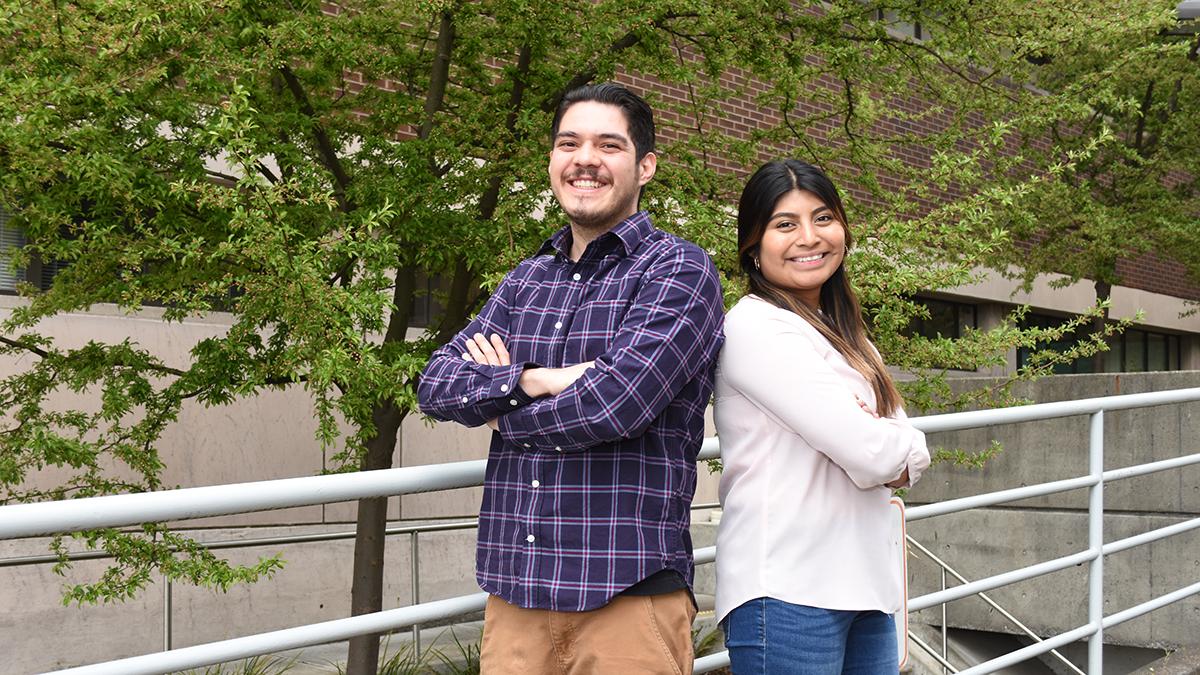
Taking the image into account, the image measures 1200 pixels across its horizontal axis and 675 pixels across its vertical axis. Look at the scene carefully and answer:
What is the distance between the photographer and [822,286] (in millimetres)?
2842

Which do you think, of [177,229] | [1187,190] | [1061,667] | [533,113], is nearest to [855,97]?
[533,113]

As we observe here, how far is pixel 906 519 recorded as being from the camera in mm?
3404

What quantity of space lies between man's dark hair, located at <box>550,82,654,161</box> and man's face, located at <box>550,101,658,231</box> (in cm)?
1

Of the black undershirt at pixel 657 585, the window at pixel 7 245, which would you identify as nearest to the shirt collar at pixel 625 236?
the black undershirt at pixel 657 585

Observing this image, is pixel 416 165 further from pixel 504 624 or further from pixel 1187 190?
pixel 1187 190

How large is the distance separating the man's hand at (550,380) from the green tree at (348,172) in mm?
2346

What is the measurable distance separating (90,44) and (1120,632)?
8624 mm

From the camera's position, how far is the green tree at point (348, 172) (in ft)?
16.1

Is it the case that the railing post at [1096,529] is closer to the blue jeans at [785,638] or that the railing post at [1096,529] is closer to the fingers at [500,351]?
the blue jeans at [785,638]

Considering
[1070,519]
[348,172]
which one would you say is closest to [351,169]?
[348,172]

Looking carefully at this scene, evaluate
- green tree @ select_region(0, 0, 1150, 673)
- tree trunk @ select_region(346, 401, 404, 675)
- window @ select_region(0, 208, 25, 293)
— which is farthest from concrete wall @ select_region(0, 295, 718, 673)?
green tree @ select_region(0, 0, 1150, 673)

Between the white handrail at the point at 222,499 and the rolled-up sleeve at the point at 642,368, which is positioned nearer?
the white handrail at the point at 222,499

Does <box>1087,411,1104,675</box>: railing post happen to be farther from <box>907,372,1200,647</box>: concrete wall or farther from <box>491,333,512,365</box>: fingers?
<box>907,372,1200,647</box>: concrete wall

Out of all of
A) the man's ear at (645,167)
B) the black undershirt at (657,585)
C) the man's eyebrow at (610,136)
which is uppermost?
the man's eyebrow at (610,136)
